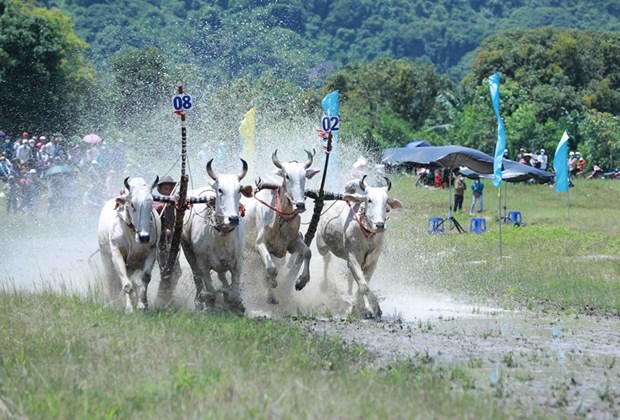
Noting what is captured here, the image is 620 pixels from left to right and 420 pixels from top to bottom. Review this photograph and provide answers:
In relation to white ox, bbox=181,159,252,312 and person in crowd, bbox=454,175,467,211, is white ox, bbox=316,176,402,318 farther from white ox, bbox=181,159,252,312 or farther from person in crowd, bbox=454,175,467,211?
person in crowd, bbox=454,175,467,211

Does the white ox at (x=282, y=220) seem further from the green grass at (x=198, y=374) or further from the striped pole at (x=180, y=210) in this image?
the green grass at (x=198, y=374)

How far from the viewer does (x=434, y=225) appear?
106ft

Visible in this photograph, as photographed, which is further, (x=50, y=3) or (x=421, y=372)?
(x=50, y=3)

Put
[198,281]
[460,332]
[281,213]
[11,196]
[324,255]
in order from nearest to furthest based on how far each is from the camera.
A: [460,332] < [198,281] < [281,213] < [324,255] < [11,196]

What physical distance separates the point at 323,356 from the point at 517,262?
41.3ft

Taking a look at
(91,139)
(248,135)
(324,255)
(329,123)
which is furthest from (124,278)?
(91,139)

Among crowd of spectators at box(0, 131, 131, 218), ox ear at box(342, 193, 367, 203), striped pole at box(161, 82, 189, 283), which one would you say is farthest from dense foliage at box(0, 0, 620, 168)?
striped pole at box(161, 82, 189, 283)

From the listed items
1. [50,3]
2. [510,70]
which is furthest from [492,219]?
[50,3]

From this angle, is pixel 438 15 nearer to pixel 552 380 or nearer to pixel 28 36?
pixel 28 36

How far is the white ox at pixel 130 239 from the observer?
50.3 feet

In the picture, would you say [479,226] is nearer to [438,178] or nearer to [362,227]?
[438,178]

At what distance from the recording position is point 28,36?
158 ft

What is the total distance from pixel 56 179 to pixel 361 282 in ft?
57.8

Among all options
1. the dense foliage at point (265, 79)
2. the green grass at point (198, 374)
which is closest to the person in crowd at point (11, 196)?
the dense foliage at point (265, 79)
